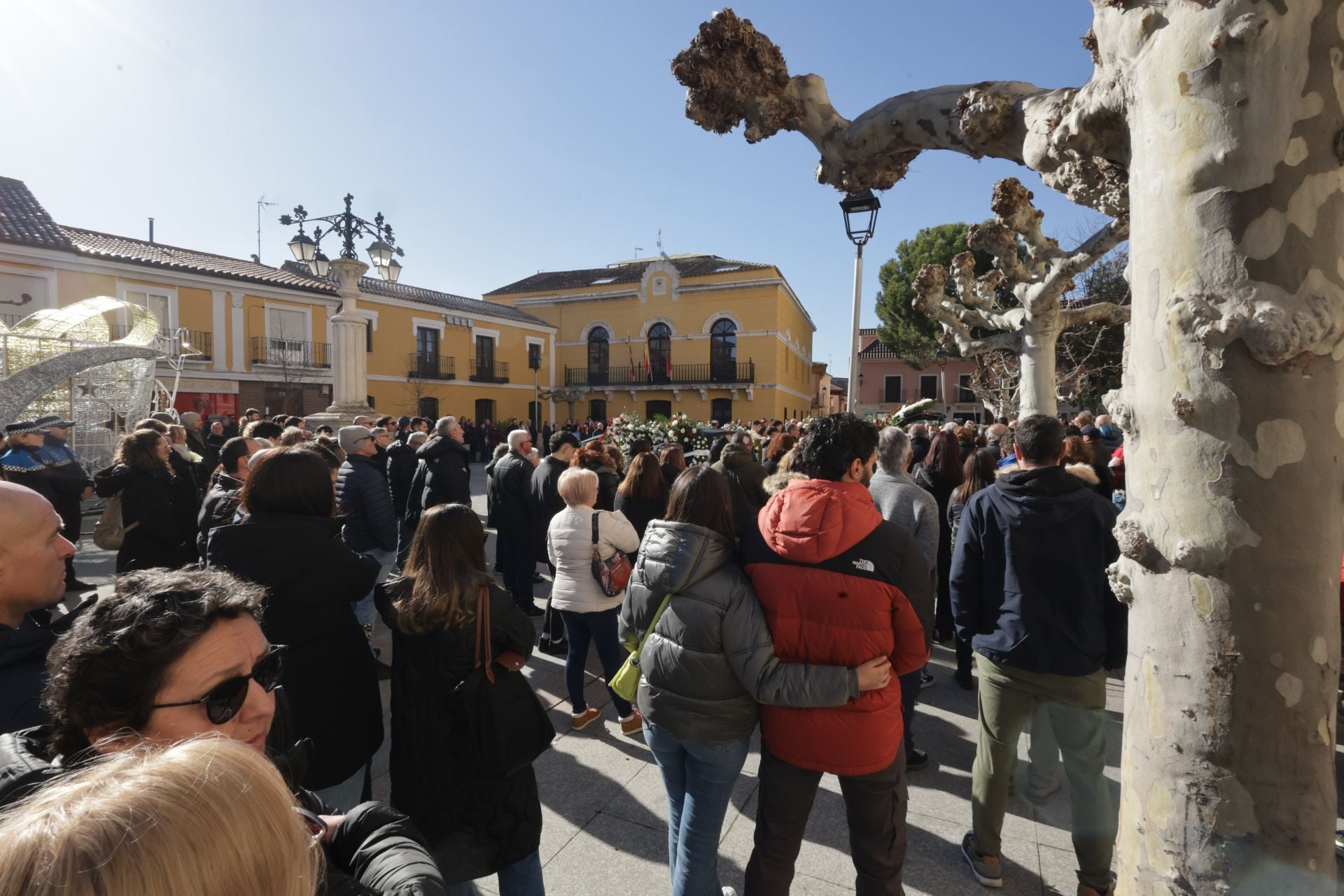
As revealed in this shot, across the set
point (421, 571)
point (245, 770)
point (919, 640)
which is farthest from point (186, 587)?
point (919, 640)

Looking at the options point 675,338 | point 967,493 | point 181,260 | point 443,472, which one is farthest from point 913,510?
point 675,338

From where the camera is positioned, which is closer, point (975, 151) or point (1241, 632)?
point (1241, 632)

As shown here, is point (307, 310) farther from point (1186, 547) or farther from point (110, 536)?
point (1186, 547)

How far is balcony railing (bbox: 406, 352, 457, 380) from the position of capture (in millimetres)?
28062

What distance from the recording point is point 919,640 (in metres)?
2.08

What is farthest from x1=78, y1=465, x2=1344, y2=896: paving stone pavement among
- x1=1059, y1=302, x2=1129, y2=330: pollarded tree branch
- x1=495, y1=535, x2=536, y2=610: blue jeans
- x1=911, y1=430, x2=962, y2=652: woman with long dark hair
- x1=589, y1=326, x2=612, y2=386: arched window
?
x1=589, y1=326, x2=612, y2=386: arched window

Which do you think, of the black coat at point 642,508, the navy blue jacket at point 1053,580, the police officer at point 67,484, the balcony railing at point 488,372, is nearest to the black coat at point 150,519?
the police officer at point 67,484

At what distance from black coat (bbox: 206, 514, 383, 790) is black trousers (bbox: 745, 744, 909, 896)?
1465 mm

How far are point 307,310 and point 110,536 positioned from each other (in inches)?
889

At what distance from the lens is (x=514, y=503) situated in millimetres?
5633

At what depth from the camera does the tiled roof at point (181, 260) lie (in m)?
19.9

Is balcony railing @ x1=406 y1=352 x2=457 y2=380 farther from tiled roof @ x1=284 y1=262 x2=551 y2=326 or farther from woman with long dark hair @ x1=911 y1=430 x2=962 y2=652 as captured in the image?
woman with long dark hair @ x1=911 y1=430 x2=962 y2=652

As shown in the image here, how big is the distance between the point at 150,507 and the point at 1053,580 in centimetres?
543

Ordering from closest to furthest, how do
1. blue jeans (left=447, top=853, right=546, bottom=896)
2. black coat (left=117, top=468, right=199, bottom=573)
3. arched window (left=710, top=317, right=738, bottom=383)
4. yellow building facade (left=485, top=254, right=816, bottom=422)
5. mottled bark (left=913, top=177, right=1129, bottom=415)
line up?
blue jeans (left=447, top=853, right=546, bottom=896), black coat (left=117, top=468, right=199, bottom=573), mottled bark (left=913, top=177, right=1129, bottom=415), yellow building facade (left=485, top=254, right=816, bottom=422), arched window (left=710, top=317, right=738, bottom=383)
